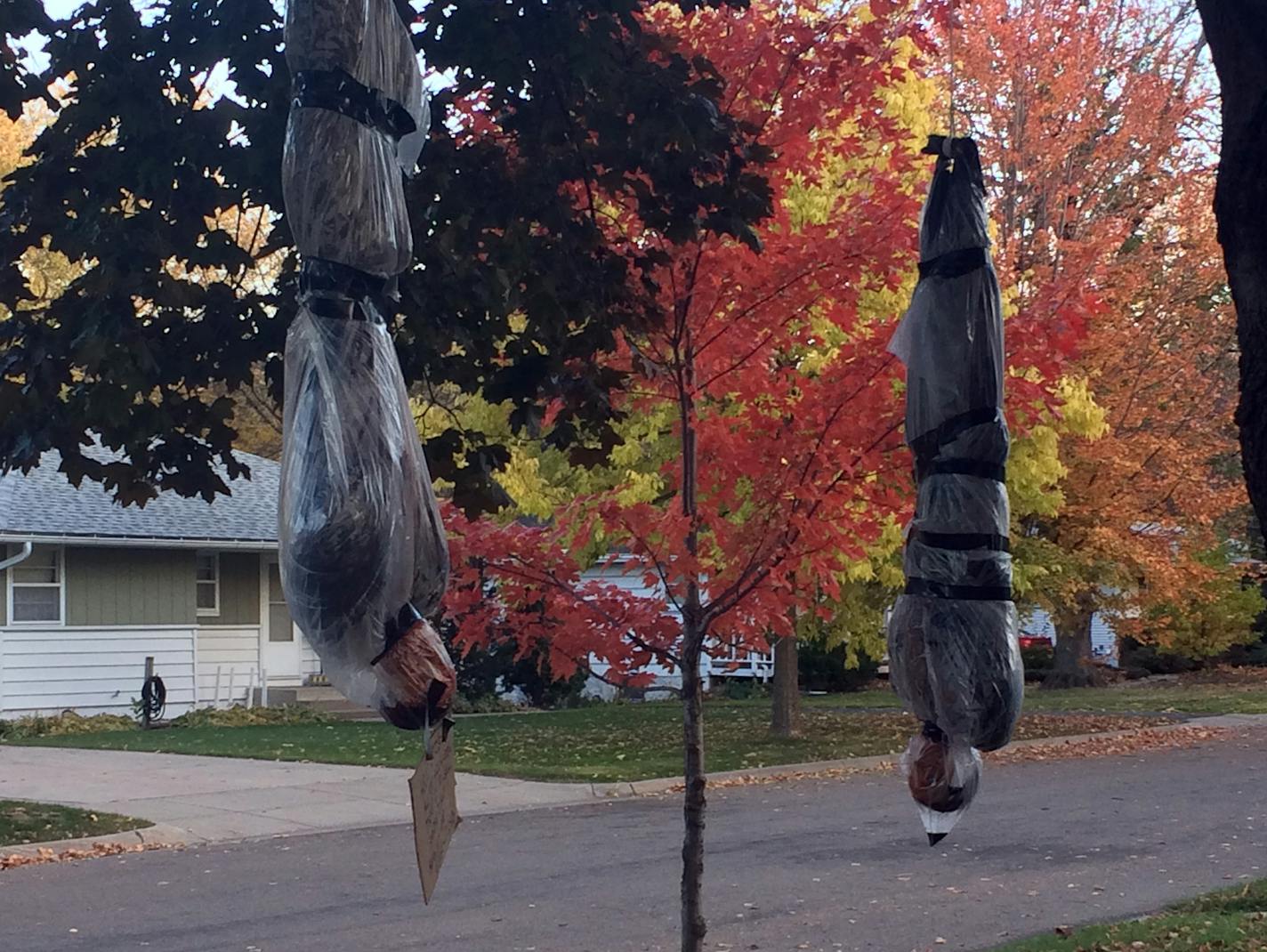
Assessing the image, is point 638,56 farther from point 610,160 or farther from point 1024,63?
point 1024,63

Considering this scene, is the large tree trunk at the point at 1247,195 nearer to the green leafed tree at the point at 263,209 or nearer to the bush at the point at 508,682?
the green leafed tree at the point at 263,209

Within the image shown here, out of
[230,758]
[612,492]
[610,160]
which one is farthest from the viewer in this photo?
[230,758]

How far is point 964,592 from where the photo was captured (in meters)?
2.32

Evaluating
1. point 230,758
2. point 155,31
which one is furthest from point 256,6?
point 230,758

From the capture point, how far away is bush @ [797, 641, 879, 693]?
28.4 meters

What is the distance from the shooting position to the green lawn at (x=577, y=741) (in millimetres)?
15852

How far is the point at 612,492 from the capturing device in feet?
22.1

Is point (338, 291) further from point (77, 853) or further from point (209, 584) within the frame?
point (209, 584)

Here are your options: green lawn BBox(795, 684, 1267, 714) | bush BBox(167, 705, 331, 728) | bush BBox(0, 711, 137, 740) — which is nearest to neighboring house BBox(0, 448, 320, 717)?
bush BBox(0, 711, 137, 740)

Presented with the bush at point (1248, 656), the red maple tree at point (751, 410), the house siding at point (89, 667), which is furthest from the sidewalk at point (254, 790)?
the bush at point (1248, 656)

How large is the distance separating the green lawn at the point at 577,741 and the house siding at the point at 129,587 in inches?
120

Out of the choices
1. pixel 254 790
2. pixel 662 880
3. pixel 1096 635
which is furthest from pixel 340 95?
pixel 1096 635

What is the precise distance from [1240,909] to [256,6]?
21.1 feet

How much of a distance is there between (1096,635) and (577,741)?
26320mm
